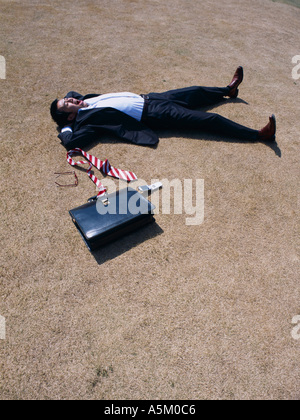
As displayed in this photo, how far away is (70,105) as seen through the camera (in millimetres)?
4645

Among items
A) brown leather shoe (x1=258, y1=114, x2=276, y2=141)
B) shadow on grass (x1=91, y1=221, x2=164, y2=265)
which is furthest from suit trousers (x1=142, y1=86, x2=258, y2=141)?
shadow on grass (x1=91, y1=221, x2=164, y2=265)

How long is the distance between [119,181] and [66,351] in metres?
2.36

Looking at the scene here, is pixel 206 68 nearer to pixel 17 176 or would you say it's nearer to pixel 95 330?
pixel 17 176

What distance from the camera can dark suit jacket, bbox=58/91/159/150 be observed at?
4.57 metres

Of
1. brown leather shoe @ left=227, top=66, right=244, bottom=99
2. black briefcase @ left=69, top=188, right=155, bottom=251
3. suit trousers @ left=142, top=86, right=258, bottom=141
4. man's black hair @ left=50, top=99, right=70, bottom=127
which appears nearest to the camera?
black briefcase @ left=69, top=188, right=155, bottom=251

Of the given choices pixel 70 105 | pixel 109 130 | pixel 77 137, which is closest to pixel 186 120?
pixel 109 130

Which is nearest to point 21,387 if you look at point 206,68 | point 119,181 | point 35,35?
point 119,181

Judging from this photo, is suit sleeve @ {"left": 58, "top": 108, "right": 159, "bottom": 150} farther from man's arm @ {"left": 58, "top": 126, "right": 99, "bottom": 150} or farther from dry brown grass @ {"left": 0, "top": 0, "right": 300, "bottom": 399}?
dry brown grass @ {"left": 0, "top": 0, "right": 300, "bottom": 399}

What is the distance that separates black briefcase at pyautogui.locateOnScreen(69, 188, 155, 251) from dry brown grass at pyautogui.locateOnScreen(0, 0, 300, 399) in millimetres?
166

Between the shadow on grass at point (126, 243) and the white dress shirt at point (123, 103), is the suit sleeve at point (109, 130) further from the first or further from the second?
the shadow on grass at point (126, 243)

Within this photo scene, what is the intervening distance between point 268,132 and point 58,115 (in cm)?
371

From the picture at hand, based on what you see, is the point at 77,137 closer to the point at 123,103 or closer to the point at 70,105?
the point at 70,105

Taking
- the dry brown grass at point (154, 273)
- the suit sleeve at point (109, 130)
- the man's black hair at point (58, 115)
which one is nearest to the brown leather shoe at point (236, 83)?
the dry brown grass at point (154, 273)
